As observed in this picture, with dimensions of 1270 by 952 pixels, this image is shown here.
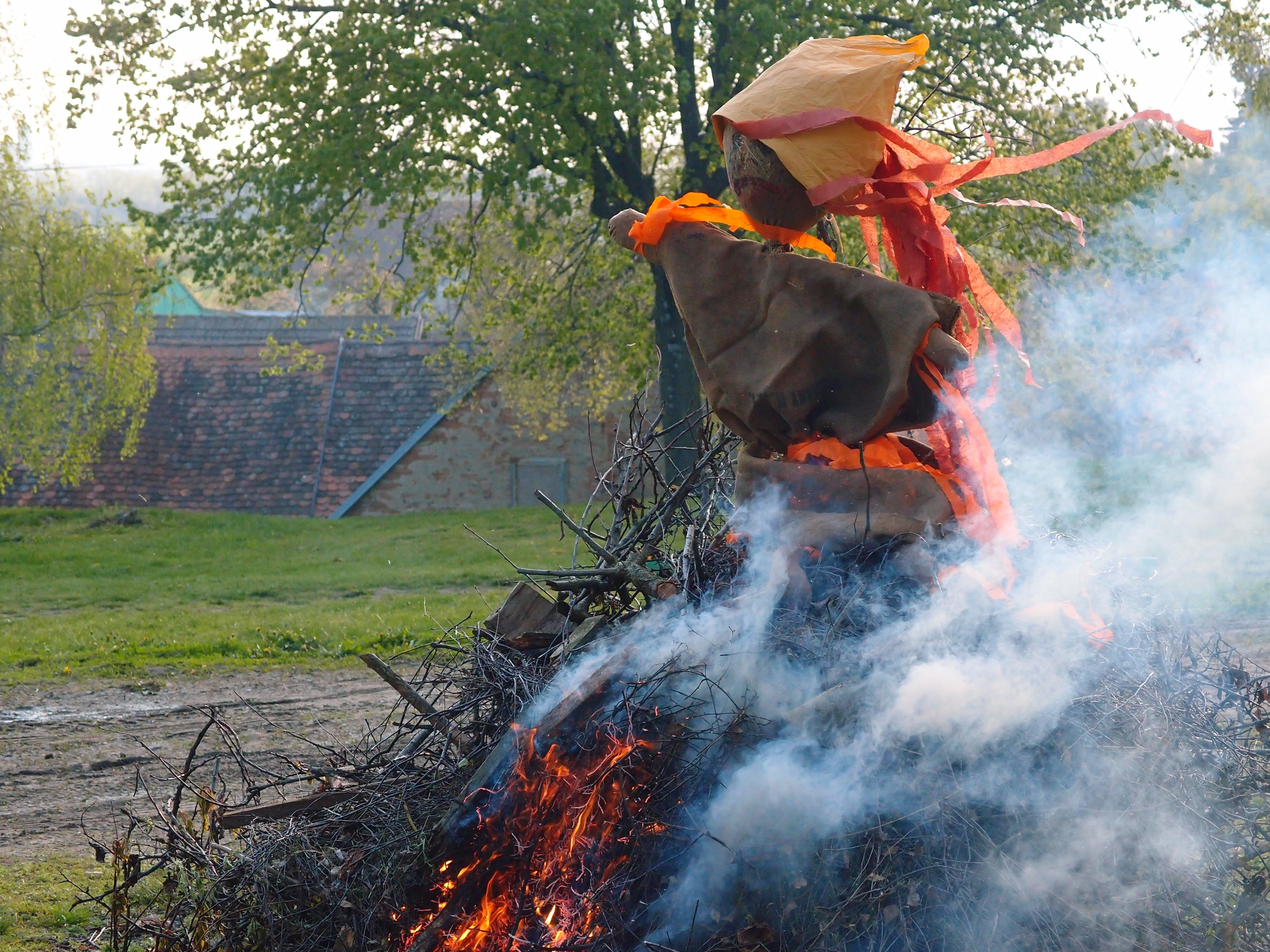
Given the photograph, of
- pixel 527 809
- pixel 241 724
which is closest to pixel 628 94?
pixel 241 724

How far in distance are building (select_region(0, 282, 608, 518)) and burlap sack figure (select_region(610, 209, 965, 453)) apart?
16.2 meters

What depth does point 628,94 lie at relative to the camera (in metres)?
12.3

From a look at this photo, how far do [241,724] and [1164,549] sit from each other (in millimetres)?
5113

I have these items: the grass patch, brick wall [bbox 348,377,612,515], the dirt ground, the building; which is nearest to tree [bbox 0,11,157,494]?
the building

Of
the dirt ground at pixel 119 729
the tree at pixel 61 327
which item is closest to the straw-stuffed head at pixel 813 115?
the dirt ground at pixel 119 729

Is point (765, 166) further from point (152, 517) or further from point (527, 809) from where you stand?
point (152, 517)

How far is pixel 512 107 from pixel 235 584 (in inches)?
230

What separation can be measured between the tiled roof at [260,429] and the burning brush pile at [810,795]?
56.4ft

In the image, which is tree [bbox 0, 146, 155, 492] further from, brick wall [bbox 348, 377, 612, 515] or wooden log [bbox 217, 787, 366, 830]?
wooden log [bbox 217, 787, 366, 830]

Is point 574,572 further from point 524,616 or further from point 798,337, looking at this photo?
point 798,337

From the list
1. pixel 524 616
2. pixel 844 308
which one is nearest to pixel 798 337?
pixel 844 308

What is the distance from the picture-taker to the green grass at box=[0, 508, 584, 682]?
8.82 m

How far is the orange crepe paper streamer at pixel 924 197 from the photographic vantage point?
2920 mm

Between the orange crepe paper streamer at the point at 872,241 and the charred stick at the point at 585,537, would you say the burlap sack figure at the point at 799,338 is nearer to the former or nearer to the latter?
the orange crepe paper streamer at the point at 872,241
